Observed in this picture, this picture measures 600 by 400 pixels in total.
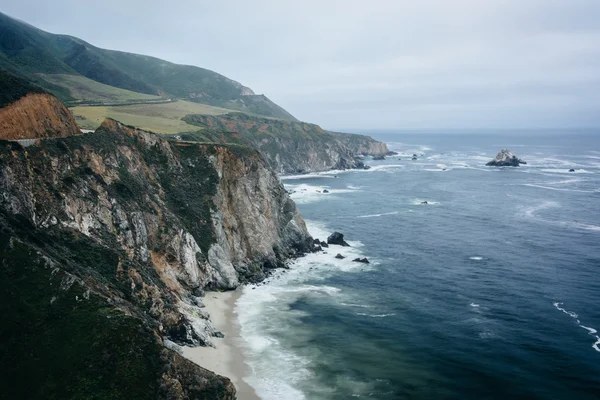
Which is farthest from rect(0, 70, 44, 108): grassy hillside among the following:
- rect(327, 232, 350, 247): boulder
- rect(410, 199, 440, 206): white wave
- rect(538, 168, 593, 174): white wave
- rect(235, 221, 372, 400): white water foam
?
rect(538, 168, 593, 174): white wave

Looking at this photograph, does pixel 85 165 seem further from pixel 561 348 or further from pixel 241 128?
pixel 241 128

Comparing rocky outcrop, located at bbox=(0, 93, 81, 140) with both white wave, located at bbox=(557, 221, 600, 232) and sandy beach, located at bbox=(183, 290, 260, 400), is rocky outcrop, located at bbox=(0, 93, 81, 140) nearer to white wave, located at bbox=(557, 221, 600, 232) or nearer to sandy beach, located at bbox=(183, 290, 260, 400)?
sandy beach, located at bbox=(183, 290, 260, 400)

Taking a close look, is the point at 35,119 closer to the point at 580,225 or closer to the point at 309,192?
the point at 309,192

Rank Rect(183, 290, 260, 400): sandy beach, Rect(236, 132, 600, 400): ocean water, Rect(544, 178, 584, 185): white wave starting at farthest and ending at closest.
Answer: Rect(544, 178, 584, 185): white wave → Rect(236, 132, 600, 400): ocean water → Rect(183, 290, 260, 400): sandy beach

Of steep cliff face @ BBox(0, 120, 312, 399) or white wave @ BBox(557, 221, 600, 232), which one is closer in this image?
steep cliff face @ BBox(0, 120, 312, 399)

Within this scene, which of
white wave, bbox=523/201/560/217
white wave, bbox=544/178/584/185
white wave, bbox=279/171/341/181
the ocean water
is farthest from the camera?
white wave, bbox=279/171/341/181

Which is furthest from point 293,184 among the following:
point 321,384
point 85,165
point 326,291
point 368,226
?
point 321,384

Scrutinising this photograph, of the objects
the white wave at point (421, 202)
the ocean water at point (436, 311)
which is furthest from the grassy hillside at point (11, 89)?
the white wave at point (421, 202)

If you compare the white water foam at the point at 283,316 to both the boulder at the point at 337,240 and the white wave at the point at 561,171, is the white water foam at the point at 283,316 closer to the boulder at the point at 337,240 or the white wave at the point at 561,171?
the boulder at the point at 337,240
